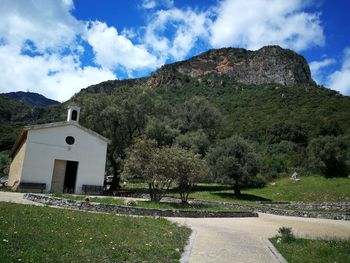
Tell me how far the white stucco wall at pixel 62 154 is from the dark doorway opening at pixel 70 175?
0.74 meters

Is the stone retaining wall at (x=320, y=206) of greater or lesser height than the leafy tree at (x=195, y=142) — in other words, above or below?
below

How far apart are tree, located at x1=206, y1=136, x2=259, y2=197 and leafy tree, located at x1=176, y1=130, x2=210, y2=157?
6.34 metres

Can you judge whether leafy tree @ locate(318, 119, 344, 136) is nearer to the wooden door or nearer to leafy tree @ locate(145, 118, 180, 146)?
leafy tree @ locate(145, 118, 180, 146)

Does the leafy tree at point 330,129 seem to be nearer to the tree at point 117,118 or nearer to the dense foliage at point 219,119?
the dense foliage at point 219,119

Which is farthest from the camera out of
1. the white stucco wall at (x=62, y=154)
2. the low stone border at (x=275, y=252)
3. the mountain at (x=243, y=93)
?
the mountain at (x=243, y=93)

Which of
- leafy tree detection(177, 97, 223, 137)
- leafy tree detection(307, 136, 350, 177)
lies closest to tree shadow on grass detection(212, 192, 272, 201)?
leafy tree detection(307, 136, 350, 177)

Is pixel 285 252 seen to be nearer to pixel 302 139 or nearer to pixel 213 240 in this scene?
pixel 213 240

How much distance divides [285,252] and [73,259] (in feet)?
19.9

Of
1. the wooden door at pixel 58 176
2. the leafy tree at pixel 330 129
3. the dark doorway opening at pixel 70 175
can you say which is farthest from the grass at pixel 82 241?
the leafy tree at pixel 330 129

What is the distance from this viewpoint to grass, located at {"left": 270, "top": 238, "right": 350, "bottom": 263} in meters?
9.24

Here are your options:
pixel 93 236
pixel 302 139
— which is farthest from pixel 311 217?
pixel 302 139

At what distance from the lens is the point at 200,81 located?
118688 mm

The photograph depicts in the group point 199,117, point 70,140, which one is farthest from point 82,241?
point 199,117

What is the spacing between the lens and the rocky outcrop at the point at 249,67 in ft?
395
